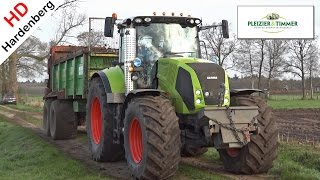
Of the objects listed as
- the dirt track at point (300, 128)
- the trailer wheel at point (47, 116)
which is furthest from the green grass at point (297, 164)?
the trailer wheel at point (47, 116)

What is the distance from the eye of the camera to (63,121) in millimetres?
14344

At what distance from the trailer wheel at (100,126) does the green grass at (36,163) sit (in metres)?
0.52

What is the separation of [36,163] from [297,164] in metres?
5.41

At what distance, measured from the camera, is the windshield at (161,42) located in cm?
898

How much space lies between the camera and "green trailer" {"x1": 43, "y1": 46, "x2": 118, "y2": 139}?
497 inches

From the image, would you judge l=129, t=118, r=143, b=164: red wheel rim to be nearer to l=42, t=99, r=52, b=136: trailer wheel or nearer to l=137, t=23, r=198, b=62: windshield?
l=137, t=23, r=198, b=62: windshield

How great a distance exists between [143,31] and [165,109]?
2162 mm

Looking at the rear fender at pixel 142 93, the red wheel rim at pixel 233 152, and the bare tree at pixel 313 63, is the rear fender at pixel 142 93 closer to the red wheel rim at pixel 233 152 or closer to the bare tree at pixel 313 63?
the red wheel rim at pixel 233 152

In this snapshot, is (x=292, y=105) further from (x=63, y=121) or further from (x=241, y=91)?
(x=241, y=91)

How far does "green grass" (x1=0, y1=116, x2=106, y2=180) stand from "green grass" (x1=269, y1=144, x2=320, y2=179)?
3.11 m

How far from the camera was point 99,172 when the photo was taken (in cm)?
889

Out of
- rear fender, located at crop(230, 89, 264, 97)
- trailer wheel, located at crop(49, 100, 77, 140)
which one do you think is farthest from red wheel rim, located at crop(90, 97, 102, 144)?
trailer wheel, located at crop(49, 100, 77, 140)

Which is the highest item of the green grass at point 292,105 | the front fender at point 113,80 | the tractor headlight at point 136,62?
the tractor headlight at point 136,62

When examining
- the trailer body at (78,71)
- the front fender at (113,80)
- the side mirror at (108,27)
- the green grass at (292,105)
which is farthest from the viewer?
the green grass at (292,105)
